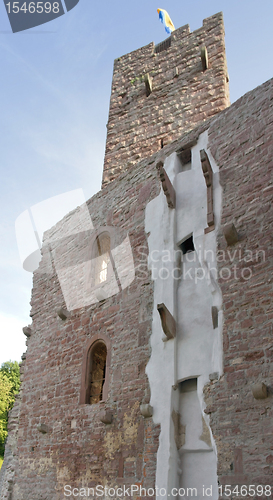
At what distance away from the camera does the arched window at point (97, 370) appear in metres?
7.17

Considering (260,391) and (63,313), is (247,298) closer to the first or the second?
(260,391)

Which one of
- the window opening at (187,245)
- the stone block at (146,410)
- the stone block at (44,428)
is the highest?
the window opening at (187,245)

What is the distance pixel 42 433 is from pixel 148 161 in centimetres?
491

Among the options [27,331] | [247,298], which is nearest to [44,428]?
[27,331]

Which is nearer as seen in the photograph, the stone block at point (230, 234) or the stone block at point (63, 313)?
the stone block at point (230, 234)

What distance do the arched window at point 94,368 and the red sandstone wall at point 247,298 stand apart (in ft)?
7.81

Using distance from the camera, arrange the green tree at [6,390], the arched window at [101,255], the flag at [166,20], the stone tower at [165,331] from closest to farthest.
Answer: the stone tower at [165,331] → the arched window at [101,255] → the flag at [166,20] → the green tree at [6,390]

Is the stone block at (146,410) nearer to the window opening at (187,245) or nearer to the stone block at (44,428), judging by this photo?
the window opening at (187,245)

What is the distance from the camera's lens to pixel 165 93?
34.0 feet

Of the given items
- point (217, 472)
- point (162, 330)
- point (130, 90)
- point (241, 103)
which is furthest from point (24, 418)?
point (130, 90)

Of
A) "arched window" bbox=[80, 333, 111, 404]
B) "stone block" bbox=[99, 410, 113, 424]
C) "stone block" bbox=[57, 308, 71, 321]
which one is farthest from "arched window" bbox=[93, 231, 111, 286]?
"stone block" bbox=[99, 410, 113, 424]

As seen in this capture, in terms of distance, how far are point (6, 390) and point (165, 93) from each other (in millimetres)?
17982

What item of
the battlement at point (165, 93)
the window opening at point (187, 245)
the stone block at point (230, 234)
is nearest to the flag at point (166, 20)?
the battlement at point (165, 93)

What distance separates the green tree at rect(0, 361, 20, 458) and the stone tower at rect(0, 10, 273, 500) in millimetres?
14275
